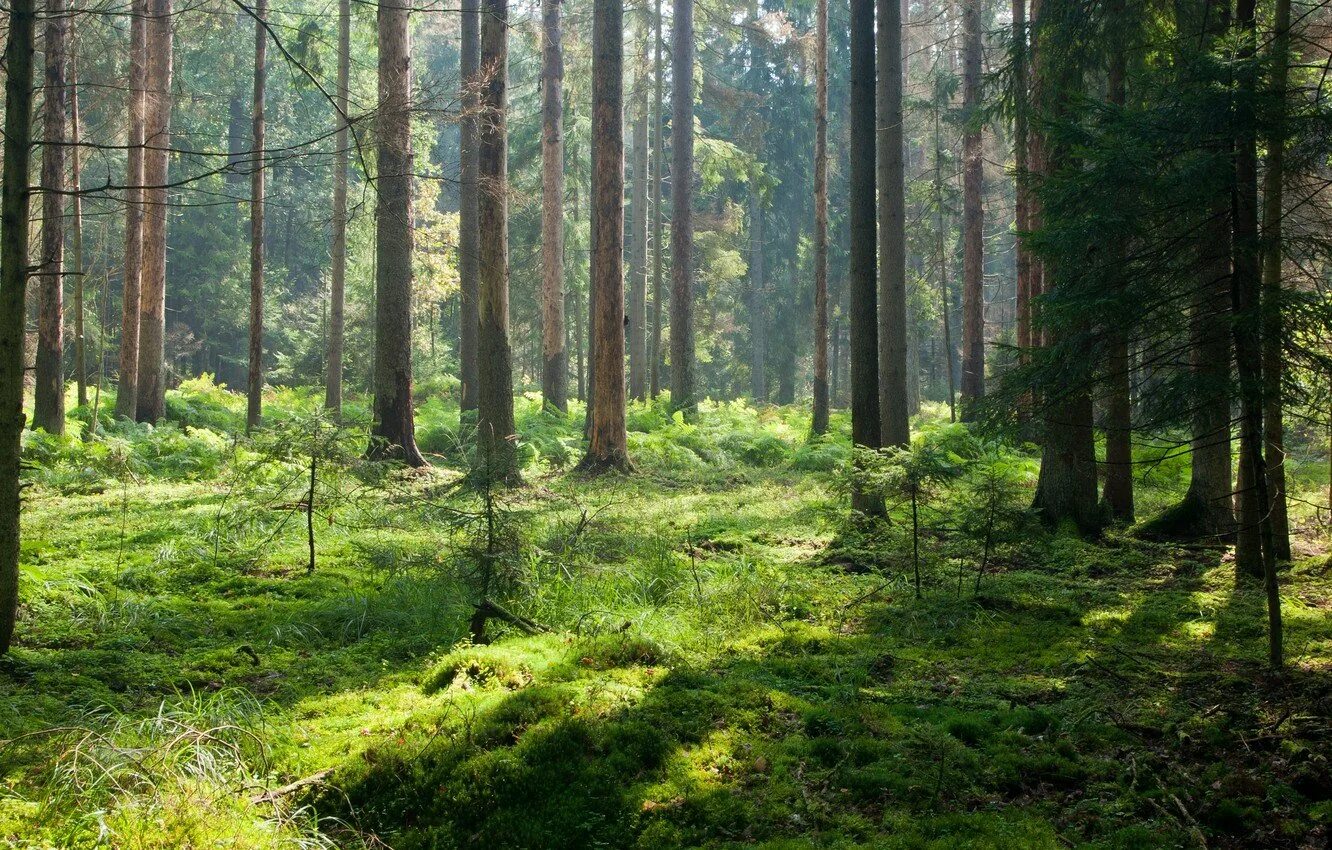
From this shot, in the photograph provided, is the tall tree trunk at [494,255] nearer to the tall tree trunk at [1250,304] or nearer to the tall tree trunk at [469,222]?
the tall tree trunk at [469,222]

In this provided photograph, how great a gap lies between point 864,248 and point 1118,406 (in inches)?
119

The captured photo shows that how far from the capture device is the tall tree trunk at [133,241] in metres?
16.8

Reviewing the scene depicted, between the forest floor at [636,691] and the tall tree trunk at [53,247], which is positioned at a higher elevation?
the tall tree trunk at [53,247]

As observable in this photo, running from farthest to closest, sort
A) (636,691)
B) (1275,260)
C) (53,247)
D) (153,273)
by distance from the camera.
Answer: (153,273) → (53,247) → (1275,260) → (636,691)

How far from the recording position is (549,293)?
20.7 metres

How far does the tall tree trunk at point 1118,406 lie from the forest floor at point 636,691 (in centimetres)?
117

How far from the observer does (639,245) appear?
25.8 metres

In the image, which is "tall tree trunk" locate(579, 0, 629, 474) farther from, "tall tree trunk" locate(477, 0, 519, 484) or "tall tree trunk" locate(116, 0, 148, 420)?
"tall tree trunk" locate(116, 0, 148, 420)

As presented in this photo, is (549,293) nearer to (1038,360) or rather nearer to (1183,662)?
(1038,360)

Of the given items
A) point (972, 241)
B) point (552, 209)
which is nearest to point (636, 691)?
point (552, 209)

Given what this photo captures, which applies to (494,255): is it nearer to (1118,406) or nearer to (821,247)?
(1118,406)

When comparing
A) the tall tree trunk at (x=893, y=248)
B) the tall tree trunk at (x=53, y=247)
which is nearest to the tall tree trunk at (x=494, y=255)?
the tall tree trunk at (x=893, y=248)

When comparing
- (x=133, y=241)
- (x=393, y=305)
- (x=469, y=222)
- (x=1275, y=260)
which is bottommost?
(x=1275, y=260)

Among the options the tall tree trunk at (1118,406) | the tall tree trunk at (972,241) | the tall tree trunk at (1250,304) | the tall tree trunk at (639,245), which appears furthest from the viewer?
the tall tree trunk at (639,245)
